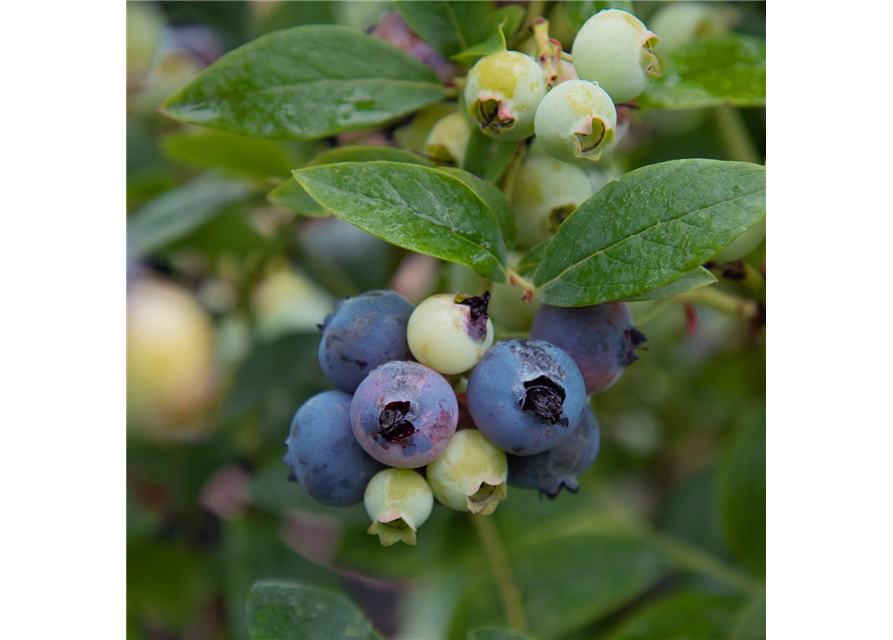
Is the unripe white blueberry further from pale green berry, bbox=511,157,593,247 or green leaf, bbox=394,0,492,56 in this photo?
green leaf, bbox=394,0,492,56

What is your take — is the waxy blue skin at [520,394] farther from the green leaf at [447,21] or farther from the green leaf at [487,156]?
the green leaf at [447,21]

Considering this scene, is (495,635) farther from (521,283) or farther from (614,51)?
(614,51)

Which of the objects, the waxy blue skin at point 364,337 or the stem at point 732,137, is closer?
the waxy blue skin at point 364,337

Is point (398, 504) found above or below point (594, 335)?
below

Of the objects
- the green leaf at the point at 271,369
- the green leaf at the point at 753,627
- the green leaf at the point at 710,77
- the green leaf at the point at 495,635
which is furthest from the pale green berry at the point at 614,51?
the green leaf at the point at 271,369

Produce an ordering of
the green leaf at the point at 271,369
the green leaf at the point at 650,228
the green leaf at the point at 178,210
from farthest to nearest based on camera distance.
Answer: the green leaf at the point at 271,369 → the green leaf at the point at 178,210 → the green leaf at the point at 650,228

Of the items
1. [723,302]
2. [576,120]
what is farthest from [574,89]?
[723,302]
